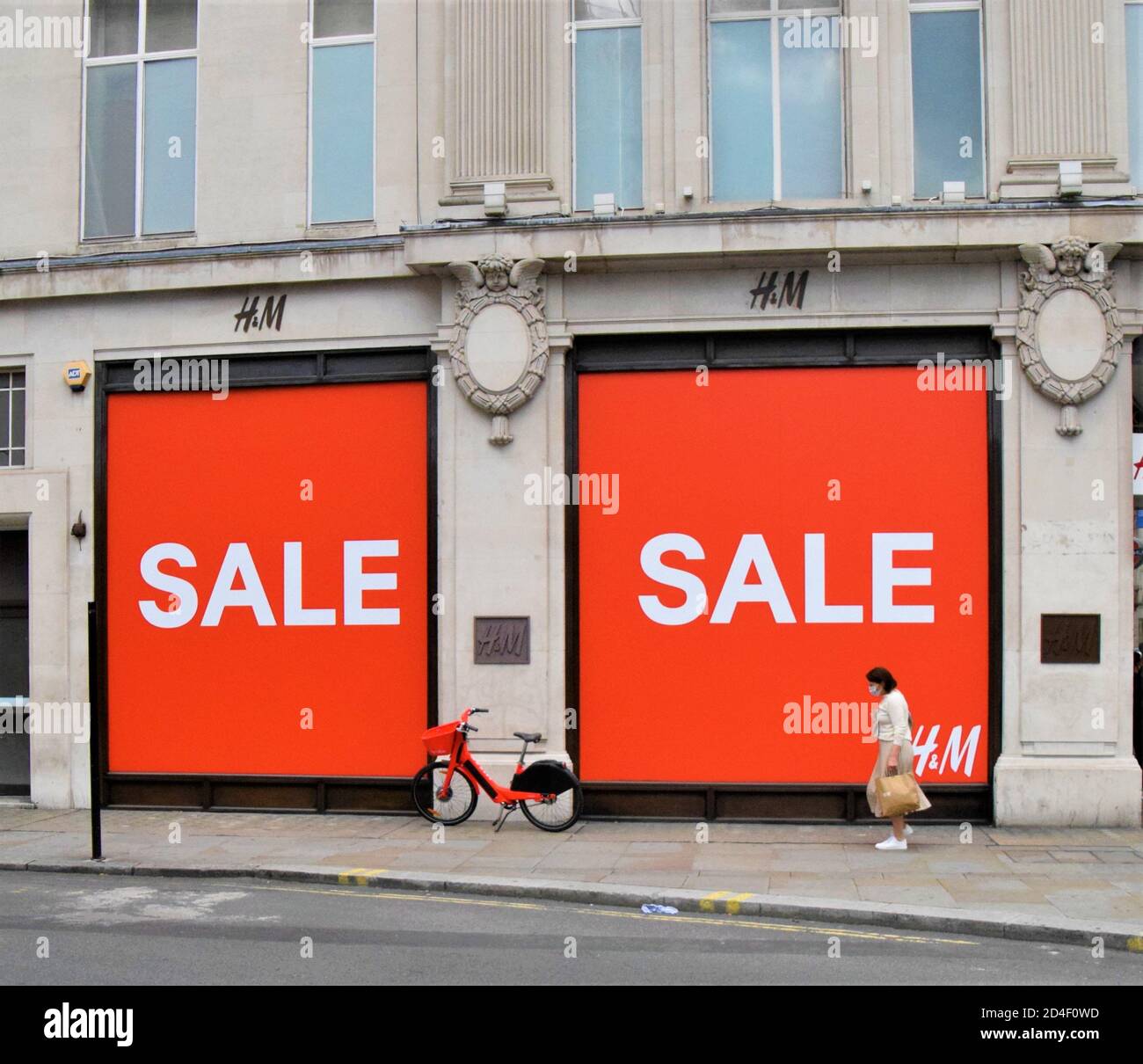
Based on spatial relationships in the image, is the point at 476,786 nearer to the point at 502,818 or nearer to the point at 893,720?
the point at 502,818

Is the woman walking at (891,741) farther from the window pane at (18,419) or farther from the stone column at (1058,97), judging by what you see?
the window pane at (18,419)

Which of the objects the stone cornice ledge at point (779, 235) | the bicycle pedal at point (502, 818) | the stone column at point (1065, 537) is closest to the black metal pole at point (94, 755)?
the bicycle pedal at point (502, 818)

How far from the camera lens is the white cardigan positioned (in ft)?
42.7

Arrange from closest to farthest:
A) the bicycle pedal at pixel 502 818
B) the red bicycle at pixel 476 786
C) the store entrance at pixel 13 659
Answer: the red bicycle at pixel 476 786
the bicycle pedal at pixel 502 818
the store entrance at pixel 13 659

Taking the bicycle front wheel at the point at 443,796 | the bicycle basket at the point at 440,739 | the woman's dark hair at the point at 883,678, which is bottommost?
the bicycle front wheel at the point at 443,796

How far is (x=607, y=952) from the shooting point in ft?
30.1

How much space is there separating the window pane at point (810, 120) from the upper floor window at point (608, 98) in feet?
5.39

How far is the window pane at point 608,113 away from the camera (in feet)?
50.1

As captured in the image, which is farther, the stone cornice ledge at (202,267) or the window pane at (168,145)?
the window pane at (168,145)

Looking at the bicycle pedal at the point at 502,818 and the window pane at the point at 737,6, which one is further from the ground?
the window pane at the point at 737,6

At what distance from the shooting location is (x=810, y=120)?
15023mm

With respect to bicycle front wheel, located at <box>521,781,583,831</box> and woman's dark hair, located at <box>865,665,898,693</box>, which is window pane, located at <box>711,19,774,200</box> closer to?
woman's dark hair, located at <box>865,665,898,693</box>

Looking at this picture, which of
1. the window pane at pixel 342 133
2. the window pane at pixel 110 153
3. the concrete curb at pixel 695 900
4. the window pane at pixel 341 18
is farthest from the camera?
the window pane at pixel 110 153

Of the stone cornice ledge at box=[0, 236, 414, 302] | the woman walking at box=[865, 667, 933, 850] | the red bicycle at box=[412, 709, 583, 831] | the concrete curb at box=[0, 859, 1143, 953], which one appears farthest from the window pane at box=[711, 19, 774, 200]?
the concrete curb at box=[0, 859, 1143, 953]
